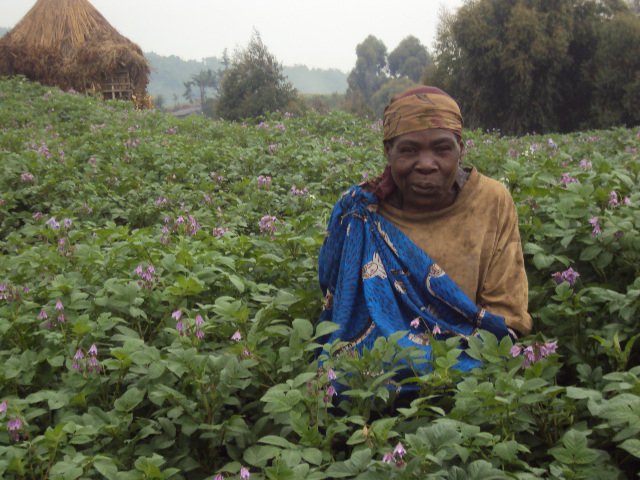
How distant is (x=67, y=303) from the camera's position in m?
3.29

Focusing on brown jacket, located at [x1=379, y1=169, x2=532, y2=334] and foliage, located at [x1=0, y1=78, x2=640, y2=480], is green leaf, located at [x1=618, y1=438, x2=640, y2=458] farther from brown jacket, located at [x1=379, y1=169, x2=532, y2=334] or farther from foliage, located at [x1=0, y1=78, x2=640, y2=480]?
brown jacket, located at [x1=379, y1=169, x2=532, y2=334]

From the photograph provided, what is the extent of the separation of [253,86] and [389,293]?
28127mm

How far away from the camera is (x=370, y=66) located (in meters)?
89.2

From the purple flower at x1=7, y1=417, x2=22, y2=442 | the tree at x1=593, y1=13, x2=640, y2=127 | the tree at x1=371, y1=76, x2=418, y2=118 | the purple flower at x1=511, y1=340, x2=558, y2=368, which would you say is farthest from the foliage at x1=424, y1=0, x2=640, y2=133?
the tree at x1=371, y1=76, x2=418, y2=118

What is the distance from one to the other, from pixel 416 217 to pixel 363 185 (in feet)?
1.08

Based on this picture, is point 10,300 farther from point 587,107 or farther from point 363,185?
point 587,107

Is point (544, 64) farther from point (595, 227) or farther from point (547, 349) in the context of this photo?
point (547, 349)

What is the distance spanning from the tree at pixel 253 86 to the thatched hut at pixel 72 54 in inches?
163

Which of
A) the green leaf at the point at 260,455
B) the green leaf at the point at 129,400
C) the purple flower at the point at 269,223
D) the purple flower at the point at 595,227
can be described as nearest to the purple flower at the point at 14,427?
the green leaf at the point at 129,400

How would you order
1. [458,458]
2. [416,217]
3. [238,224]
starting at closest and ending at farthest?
[458,458] → [416,217] → [238,224]

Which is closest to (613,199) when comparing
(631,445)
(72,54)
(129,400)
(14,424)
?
(631,445)

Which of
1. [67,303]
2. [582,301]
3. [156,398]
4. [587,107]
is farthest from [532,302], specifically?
[587,107]

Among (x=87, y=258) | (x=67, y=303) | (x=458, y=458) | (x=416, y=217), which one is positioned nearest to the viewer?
(x=458, y=458)

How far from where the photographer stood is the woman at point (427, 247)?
282 centimetres
